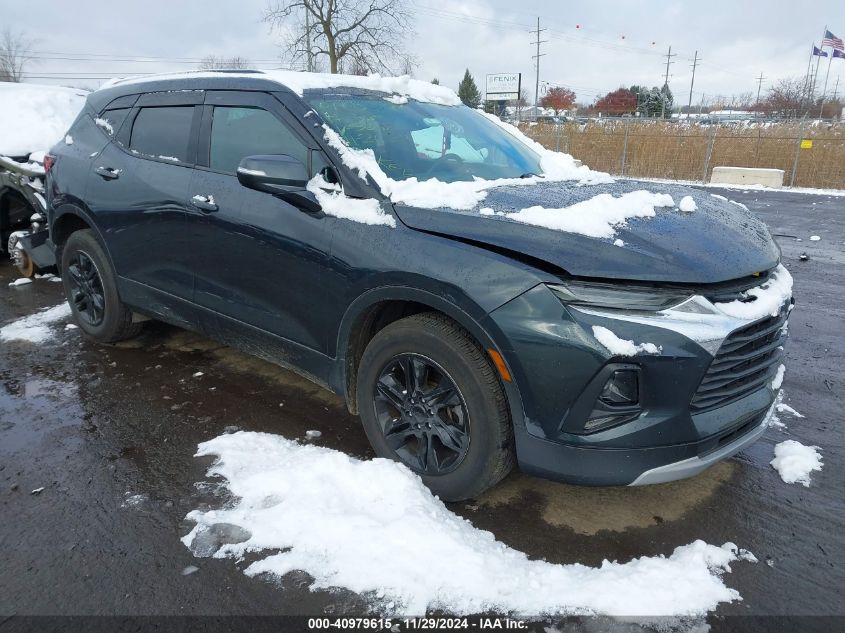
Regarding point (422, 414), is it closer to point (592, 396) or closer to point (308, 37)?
point (592, 396)

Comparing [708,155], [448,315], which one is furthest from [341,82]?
[708,155]

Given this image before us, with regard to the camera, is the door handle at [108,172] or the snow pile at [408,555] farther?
the door handle at [108,172]

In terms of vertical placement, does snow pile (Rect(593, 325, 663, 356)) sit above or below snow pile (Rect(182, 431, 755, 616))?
above

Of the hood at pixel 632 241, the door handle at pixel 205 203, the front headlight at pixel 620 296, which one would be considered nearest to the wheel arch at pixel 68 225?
the door handle at pixel 205 203

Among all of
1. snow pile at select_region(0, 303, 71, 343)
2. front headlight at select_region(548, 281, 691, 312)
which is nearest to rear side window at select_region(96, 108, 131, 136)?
snow pile at select_region(0, 303, 71, 343)

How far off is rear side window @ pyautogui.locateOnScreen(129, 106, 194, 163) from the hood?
186 centimetres

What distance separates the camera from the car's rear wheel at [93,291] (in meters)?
4.44

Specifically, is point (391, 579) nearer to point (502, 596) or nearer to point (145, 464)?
point (502, 596)

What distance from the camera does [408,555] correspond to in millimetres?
2350

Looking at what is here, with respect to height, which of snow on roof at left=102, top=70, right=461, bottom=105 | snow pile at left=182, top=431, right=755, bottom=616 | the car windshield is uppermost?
snow on roof at left=102, top=70, right=461, bottom=105

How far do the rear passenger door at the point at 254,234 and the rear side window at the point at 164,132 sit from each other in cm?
19

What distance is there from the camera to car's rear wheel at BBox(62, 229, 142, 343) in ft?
14.6

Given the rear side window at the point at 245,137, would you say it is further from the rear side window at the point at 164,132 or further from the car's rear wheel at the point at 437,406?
the car's rear wheel at the point at 437,406

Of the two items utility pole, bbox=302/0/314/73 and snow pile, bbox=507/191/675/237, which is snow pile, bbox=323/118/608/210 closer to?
snow pile, bbox=507/191/675/237
